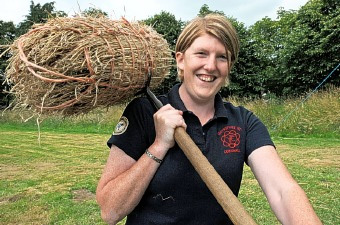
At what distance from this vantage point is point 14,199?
223 inches

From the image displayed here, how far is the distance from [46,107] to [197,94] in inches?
24.7

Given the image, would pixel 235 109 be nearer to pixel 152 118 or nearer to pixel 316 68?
pixel 152 118

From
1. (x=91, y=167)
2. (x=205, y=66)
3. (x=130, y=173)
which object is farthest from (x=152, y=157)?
(x=91, y=167)

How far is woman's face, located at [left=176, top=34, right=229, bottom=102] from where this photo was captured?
179 centimetres

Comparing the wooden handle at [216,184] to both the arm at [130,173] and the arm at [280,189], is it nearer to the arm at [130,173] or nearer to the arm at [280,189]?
the arm at [130,173]

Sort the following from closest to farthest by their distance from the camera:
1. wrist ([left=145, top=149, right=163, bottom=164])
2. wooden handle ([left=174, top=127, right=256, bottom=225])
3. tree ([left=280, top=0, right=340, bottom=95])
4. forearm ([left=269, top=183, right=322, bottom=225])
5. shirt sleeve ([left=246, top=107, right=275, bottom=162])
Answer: wooden handle ([left=174, top=127, right=256, bottom=225]), forearm ([left=269, top=183, right=322, bottom=225]), wrist ([left=145, top=149, right=163, bottom=164]), shirt sleeve ([left=246, top=107, right=275, bottom=162]), tree ([left=280, top=0, right=340, bottom=95])

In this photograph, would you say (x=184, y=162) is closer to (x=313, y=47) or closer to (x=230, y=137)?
(x=230, y=137)

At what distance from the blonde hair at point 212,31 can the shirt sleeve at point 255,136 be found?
0.34m

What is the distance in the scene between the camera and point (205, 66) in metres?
1.78

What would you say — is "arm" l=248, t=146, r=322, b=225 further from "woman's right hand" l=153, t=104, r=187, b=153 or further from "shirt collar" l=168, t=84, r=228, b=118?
"woman's right hand" l=153, t=104, r=187, b=153

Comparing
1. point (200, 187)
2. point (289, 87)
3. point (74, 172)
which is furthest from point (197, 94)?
point (289, 87)

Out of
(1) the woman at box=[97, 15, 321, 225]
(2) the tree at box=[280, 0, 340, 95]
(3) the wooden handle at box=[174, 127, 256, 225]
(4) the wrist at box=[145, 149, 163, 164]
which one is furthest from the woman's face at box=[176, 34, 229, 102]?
(2) the tree at box=[280, 0, 340, 95]

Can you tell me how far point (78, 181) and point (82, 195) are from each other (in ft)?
2.73

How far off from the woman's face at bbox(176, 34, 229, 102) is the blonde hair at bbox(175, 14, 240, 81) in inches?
0.7
